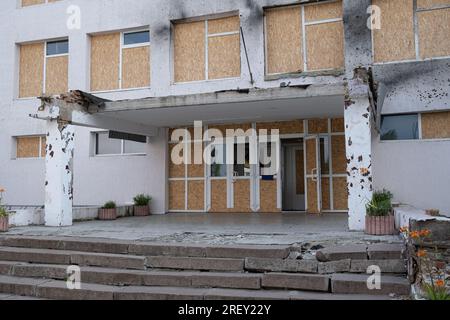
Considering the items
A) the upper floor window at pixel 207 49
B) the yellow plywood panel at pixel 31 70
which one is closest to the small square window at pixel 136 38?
the upper floor window at pixel 207 49

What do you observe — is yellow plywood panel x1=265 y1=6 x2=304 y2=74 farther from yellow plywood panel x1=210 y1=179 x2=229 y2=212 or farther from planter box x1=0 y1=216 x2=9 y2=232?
planter box x1=0 y1=216 x2=9 y2=232

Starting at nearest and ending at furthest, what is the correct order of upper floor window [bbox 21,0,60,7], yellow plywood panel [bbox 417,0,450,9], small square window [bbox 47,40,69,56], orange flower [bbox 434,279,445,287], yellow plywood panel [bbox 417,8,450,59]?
orange flower [bbox 434,279,445,287]
yellow plywood panel [bbox 417,8,450,59]
yellow plywood panel [bbox 417,0,450,9]
small square window [bbox 47,40,69,56]
upper floor window [bbox 21,0,60,7]

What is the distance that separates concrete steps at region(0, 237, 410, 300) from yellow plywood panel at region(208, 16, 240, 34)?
8715mm

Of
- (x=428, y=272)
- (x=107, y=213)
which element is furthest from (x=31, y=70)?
(x=428, y=272)

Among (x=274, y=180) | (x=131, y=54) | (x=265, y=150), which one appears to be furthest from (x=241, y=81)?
(x=131, y=54)

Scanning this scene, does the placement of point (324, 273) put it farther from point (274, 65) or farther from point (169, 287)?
point (274, 65)

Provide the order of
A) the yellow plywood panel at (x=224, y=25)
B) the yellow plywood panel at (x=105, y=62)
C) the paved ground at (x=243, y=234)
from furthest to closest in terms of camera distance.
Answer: the yellow plywood panel at (x=105, y=62) → the yellow plywood panel at (x=224, y=25) → the paved ground at (x=243, y=234)

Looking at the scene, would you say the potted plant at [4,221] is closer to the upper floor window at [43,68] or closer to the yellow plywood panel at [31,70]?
the upper floor window at [43,68]

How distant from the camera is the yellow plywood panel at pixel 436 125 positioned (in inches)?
450

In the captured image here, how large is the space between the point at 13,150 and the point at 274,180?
31.6ft

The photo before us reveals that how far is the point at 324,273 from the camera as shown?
5.49m

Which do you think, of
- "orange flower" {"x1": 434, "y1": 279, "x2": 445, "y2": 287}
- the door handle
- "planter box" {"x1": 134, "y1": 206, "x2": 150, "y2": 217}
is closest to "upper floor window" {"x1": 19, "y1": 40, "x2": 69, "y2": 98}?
"planter box" {"x1": 134, "y1": 206, "x2": 150, "y2": 217}

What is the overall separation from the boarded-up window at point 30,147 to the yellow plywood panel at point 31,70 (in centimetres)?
157

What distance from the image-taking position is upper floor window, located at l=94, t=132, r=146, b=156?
14.4 m
